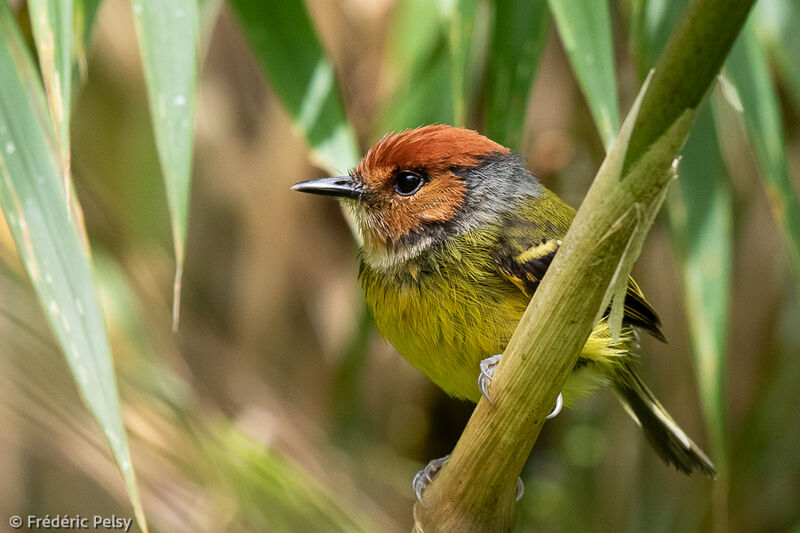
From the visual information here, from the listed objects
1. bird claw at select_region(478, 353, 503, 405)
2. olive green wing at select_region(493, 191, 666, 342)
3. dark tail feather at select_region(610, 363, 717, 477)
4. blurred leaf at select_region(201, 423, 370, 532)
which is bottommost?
blurred leaf at select_region(201, 423, 370, 532)

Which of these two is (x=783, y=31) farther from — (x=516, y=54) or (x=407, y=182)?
(x=407, y=182)

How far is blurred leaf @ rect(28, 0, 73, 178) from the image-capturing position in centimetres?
150

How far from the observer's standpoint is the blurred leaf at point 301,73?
2213 millimetres

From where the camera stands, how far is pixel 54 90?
1.50 metres

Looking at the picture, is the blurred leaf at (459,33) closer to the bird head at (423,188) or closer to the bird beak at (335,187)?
the bird head at (423,188)

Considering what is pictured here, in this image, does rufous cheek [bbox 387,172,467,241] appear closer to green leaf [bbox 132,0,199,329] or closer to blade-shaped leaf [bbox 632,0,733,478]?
blade-shaped leaf [bbox 632,0,733,478]

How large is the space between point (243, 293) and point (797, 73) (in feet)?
8.02

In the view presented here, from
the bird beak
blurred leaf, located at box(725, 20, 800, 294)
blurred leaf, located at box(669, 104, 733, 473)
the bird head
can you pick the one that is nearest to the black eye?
the bird head

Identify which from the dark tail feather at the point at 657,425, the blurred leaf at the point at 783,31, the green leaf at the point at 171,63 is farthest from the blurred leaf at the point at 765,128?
the green leaf at the point at 171,63

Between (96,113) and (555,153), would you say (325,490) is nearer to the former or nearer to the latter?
(555,153)

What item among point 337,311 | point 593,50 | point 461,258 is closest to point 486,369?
point 461,258

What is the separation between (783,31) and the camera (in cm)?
249

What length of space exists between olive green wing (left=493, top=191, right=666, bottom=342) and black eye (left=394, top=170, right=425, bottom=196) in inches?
10.2

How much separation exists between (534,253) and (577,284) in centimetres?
78
